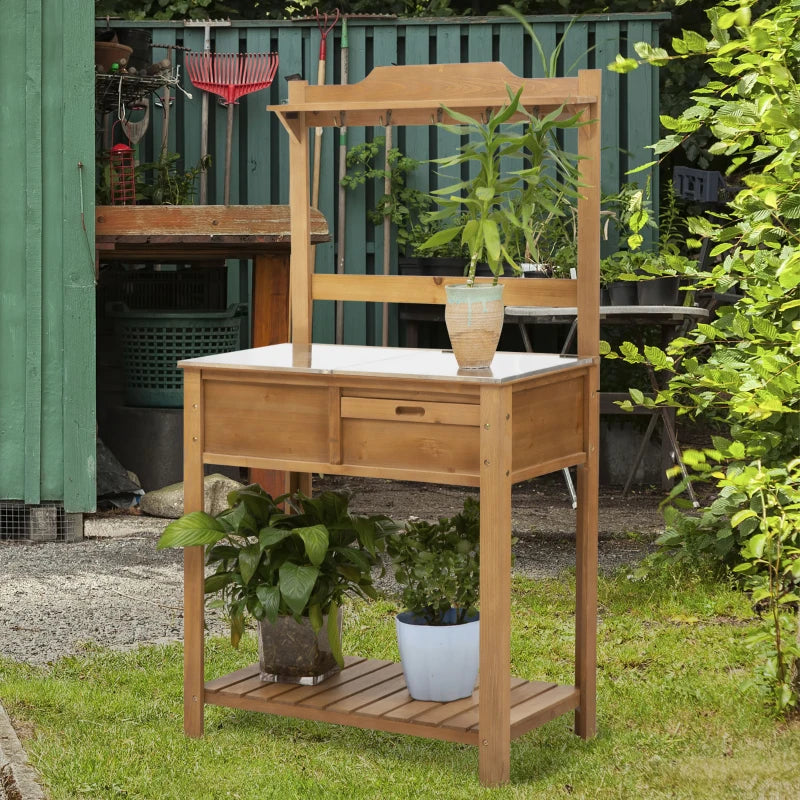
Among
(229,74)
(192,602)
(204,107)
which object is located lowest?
(192,602)

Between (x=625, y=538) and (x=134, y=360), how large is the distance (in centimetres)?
276

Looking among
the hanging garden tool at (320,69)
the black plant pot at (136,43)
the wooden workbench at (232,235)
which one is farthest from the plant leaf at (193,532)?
the hanging garden tool at (320,69)

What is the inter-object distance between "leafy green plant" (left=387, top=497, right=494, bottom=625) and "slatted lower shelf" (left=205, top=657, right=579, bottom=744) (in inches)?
10.2

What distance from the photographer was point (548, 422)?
3.65 m

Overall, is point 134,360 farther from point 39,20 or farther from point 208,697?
point 208,697

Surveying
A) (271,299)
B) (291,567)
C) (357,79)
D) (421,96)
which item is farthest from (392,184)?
(291,567)

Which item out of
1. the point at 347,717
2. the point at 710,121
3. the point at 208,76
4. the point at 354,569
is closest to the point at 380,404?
the point at 354,569

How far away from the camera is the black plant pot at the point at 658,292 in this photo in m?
7.05

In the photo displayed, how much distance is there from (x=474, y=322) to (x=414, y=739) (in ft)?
4.04

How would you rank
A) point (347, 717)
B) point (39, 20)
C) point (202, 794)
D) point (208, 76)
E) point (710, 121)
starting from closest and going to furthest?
point (202, 794) < point (347, 717) < point (710, 121) < point (39, 20) < point (208, 76)

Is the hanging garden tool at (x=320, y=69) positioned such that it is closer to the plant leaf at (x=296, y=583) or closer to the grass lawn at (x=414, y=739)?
the grass lawn at (x=414, y=739)

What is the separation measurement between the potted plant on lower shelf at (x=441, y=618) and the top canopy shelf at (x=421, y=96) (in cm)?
112

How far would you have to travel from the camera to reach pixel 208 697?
153 inches

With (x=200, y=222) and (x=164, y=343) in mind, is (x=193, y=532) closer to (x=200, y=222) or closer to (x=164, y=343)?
(x=200, y=222)
